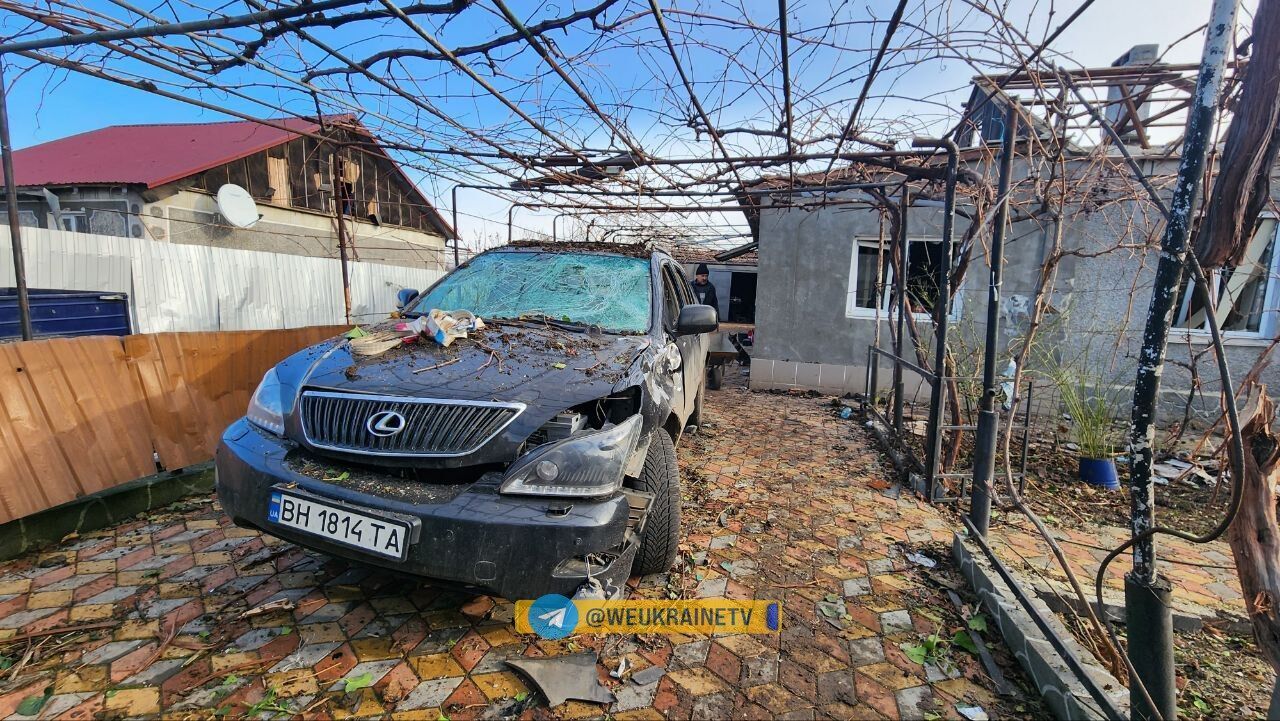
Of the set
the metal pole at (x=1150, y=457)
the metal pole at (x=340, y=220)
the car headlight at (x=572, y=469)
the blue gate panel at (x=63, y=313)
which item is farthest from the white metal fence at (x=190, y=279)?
the metal pole at (x=1150, y=457)

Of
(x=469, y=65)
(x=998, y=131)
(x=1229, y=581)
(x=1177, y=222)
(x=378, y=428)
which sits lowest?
(x=1229, y=581)

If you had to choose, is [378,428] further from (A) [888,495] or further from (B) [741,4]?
(A) [888,495]

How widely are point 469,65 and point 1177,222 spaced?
3505 mm

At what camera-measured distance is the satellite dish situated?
35.3ft

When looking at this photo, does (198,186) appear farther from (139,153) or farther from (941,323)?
(941,323)

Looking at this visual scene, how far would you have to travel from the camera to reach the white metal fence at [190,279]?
5773 mm

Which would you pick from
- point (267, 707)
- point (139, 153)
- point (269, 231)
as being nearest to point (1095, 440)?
point (267, 707)

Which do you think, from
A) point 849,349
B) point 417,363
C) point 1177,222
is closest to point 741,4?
point 1177,222

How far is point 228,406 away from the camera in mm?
4145

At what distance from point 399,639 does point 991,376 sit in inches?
142

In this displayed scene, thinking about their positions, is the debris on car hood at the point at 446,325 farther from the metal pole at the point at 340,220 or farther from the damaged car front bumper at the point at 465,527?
the metal pole at the point at 340,220

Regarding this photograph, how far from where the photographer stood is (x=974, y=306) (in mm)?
7352

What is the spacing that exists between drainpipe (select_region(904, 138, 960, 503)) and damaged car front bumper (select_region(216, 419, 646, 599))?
3023mm

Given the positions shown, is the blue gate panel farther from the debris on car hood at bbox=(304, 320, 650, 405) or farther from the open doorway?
the open doorway
